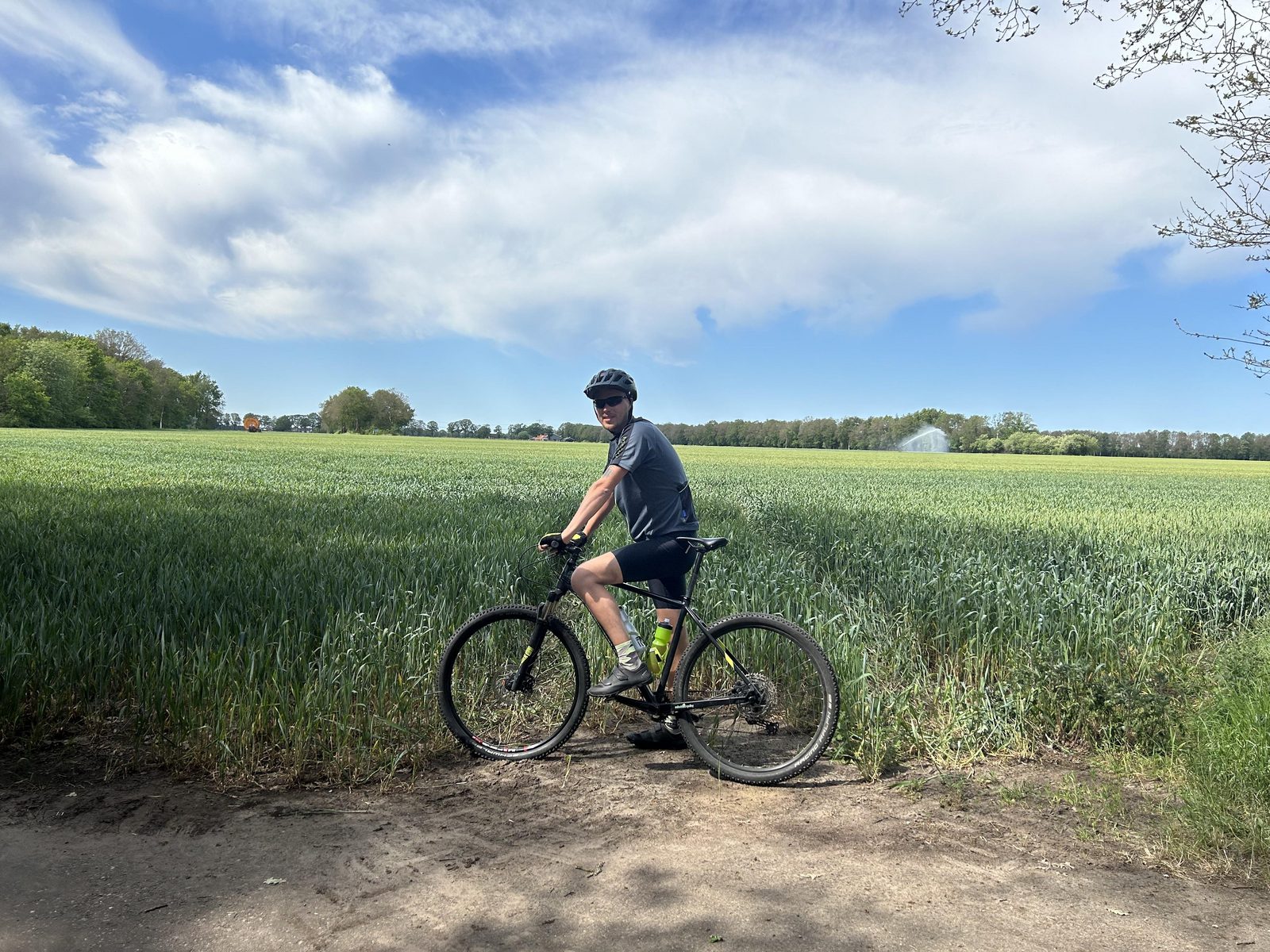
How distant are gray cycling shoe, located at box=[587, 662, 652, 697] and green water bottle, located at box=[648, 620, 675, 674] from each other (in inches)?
5.2

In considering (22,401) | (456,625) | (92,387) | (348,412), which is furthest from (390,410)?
(456,625)

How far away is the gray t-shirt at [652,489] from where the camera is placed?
4.89m

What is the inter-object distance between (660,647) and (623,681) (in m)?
0.36

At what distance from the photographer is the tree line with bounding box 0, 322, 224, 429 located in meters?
108

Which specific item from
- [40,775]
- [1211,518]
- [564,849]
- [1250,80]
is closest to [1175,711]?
[564,849]

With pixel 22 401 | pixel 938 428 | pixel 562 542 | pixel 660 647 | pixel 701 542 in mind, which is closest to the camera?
pixel 562 542

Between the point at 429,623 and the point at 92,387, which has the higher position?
the point at 92,387

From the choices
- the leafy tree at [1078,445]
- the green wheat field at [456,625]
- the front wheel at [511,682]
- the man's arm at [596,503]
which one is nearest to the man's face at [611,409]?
the man's arm at [596,503]

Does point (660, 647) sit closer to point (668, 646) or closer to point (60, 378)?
point (668, 646)

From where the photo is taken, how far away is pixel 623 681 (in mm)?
4957

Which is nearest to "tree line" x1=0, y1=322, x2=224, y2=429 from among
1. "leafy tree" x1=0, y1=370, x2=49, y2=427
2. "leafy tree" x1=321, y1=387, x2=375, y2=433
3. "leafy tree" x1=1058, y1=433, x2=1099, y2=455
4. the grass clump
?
"leafy tree" x1=0, y1=370, x2=49, y2=427

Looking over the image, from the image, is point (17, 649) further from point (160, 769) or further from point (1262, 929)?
point (1262, 929)

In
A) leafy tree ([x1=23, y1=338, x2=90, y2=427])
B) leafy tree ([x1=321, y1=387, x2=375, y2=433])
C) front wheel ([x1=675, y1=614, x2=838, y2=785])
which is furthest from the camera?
leafy tree ([x1=321, y1=387, x2=375, y2=433])

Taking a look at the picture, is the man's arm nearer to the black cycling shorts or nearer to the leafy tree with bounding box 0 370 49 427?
the black cycling shorts
